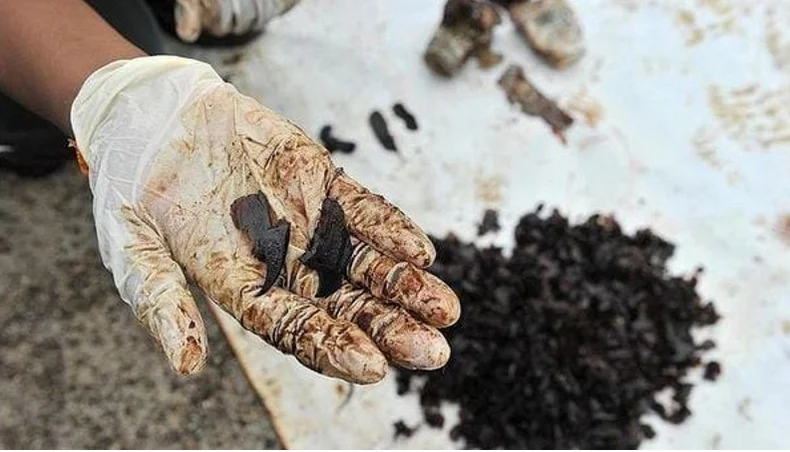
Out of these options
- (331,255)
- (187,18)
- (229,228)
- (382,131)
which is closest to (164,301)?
(229,228)

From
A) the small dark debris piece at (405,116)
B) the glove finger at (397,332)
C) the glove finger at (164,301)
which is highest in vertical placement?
the glove finger at (397,332)

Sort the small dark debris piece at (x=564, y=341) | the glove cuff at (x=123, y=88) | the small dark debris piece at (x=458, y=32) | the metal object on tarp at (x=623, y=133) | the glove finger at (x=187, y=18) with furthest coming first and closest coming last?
the small dark debris piece at (x=458, y=32)
the metal object on tarp at (x=623, y=133)
the glove finger at (x=187, y=18)
the small dark debris piece at (x=564, y=341)
the glove cuff at (x=123, y=88)

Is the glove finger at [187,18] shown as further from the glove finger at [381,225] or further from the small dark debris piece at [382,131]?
the glove finger at [381,225]

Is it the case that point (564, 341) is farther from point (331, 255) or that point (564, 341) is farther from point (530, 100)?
point (331, 255)

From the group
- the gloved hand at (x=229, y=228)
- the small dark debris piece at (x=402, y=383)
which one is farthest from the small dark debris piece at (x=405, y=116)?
the gloved hand at (x=229, y=228)

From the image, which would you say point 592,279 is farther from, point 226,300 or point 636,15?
point 226,300

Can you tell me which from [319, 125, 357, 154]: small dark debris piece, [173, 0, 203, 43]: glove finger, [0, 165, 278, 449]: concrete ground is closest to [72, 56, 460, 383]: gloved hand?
[173, 0, 203, 43]: glove finger

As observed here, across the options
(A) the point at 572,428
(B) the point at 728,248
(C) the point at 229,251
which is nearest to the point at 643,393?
(A) the point at 572,428
